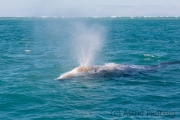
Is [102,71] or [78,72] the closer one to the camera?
[78,72]

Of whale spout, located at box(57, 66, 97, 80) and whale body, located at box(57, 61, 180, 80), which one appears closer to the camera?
whale spout, located at box(57, 66, 97, 80)

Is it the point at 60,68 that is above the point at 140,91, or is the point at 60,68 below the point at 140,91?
above

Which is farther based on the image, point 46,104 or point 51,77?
point 51,77

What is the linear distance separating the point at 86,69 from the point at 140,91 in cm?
856

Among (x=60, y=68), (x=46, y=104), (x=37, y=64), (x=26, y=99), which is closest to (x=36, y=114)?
(x=46, y=104)

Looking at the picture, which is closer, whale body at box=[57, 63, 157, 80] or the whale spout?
the whale spout

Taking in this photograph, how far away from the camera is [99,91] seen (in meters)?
27.0

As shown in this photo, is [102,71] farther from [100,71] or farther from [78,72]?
[78,72]

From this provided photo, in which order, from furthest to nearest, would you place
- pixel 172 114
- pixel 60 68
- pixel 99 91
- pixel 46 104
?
pixel 60 68 < pixel 99 91 < pixel 46 104 < pixel 172 114

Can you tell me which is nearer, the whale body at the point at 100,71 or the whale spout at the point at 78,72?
the whale spout at the point at 78,72

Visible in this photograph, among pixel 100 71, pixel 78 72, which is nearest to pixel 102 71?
pixel 100 71

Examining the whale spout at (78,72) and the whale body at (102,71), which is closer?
the whale spout at (78,72)

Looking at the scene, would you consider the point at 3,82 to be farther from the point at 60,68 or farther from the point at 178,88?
the point at 178,88

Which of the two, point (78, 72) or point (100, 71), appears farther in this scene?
point (100, 71)
